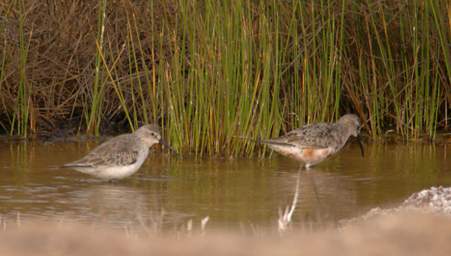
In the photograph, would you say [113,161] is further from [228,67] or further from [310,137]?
[310,137]

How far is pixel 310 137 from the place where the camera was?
962cm

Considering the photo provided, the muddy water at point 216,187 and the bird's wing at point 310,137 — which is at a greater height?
the bird's wing at point 310,137

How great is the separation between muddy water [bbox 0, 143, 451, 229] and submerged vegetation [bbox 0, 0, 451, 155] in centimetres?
42

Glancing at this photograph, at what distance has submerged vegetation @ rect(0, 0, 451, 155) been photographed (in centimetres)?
966

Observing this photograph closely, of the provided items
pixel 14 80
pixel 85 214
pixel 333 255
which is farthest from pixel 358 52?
pixel 333 255

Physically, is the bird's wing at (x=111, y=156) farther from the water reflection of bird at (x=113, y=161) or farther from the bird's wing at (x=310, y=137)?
the bird's wing at (x=310, y=137)

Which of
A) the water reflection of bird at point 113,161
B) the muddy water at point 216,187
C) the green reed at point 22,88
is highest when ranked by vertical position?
the green reed at point 22,88

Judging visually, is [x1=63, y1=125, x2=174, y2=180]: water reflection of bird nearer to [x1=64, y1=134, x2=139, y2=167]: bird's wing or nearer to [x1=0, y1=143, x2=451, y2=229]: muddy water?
Result: [x1=64, y1=134, x2=139, y2=167]: bird's wing

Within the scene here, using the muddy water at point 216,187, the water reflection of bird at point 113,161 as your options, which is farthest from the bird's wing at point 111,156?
the muddy water at point 216,187

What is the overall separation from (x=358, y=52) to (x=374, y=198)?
3014 millimetres

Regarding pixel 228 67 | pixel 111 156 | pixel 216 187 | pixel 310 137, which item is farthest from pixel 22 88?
pixel 216 187

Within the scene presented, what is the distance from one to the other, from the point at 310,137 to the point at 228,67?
3.04ft

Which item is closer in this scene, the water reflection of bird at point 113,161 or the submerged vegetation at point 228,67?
the water reflection of bird at point 113,161

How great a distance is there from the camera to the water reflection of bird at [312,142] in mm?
9578
